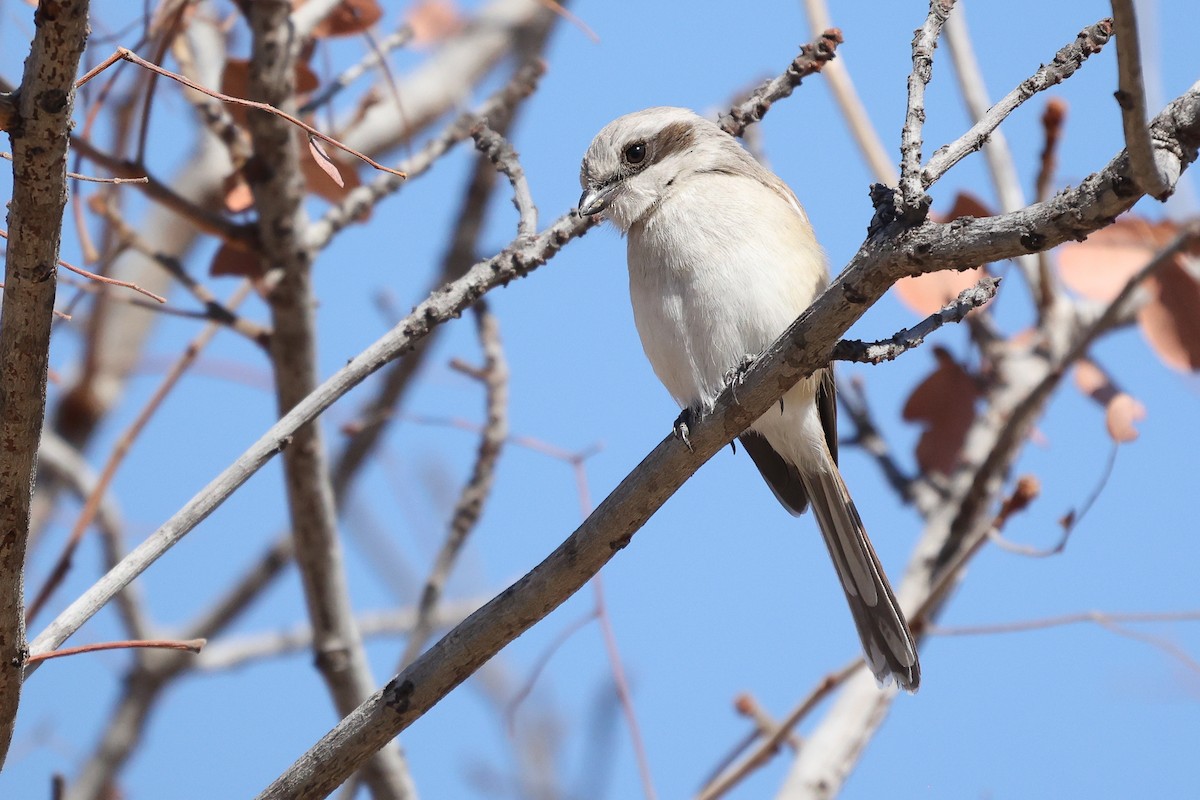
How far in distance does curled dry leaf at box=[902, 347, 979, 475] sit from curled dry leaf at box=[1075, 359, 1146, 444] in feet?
1.52

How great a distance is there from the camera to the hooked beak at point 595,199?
3.91 meters

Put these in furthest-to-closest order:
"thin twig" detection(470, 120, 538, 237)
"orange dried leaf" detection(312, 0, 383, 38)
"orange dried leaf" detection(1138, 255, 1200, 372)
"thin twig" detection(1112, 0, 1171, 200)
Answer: "orange dried leaf" detection(1138, 255, 1200, 372) → "orange dried leaf" detection(312, 0, 383, 38) → "thin twig" detection(470, 120, 538, 237) → "thin twig" detection(1112, 0, 1171, 200)

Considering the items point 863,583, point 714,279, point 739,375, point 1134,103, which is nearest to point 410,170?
point 714,279

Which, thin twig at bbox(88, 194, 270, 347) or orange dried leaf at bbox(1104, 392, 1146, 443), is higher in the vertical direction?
thin twig at bbox(88, 194, 270, 347)

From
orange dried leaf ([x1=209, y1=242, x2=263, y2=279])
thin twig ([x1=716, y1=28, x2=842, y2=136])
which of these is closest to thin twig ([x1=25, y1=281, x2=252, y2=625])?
orange dried leaf ([x1=209, y1=242, x2=263, y2=279])

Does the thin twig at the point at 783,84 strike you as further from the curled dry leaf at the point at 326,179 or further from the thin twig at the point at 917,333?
the thin twig at the point at 917,333

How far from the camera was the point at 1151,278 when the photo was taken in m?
4.60

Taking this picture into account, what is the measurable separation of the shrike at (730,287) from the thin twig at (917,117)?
4.85 feet

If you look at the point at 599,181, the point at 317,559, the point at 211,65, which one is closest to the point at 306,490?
the point at 317,559

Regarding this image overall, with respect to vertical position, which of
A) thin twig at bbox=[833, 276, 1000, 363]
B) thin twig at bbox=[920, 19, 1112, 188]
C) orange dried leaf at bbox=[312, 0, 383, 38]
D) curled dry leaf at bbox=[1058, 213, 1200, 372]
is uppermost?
orange dried leaf at bbox=[312, 0, 383, 38]

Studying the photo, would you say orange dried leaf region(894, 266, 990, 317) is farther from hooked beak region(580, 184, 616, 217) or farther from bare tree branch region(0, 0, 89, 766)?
bare tree branch region(0, 0, 89, 766)

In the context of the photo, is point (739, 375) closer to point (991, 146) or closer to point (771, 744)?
point (771, 744)

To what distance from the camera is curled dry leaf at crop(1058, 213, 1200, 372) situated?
4.49 metres

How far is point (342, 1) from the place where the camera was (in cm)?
431
